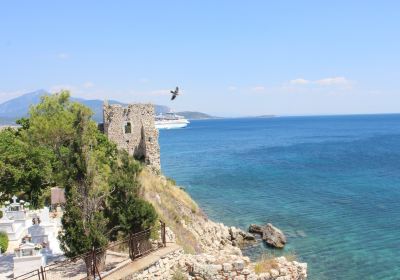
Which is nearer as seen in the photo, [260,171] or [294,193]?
[294,193]

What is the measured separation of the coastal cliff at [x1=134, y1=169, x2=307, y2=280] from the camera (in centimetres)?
1471

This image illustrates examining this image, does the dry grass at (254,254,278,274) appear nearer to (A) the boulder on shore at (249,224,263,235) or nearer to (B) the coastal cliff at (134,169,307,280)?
(B) the coastal cliff at (134,169,307,280)

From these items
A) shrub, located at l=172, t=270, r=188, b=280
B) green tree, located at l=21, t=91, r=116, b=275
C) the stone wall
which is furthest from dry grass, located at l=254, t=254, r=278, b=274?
green tree, located at l=21, t=91, r=116, b=275

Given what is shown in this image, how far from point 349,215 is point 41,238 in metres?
28.3

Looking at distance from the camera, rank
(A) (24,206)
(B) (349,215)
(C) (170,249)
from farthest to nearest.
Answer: (B) (349,215)
(A) (24,206)
(C) (170,249)

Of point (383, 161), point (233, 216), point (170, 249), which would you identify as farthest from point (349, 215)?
point (383, 161)

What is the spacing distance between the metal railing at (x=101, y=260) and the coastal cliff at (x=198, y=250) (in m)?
1.04

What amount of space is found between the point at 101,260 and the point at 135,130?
2231 cm

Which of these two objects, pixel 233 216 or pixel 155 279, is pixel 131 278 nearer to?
pixel 155 279

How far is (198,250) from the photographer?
2550 centimetres

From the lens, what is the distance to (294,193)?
160 ft

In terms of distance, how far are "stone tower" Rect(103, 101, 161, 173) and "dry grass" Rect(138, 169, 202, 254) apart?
2384 millimetres

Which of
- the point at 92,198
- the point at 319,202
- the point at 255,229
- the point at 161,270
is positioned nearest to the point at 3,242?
the point at 92,198

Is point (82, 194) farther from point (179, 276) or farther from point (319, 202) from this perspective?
point (319, 202)
